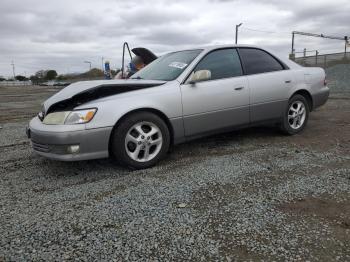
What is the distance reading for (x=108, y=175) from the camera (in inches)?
147

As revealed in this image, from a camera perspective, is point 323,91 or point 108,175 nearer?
point 108,175

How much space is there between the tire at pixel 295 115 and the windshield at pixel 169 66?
184 centimetres

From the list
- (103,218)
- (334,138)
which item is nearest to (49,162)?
(103,218)

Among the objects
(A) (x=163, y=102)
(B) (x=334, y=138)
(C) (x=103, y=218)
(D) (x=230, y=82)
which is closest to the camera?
(C) (x=103, y=218)

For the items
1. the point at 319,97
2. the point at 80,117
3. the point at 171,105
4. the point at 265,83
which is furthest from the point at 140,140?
the point at 319,97

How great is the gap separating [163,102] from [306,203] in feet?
6.56

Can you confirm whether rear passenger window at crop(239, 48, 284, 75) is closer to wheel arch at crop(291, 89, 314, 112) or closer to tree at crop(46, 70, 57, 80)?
wheel arch at crop(291, 89, 314, 112)

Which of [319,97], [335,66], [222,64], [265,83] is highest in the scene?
[335,66]

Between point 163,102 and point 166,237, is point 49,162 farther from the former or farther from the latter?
point 166,237

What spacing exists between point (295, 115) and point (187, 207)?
334cm

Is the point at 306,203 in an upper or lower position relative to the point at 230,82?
lower

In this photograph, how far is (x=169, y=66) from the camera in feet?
15.4

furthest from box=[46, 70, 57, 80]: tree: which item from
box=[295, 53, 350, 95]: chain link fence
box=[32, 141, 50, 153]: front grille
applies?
box=[32, 141, 50, 153]: front grille

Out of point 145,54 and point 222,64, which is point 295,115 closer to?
point 222,64
